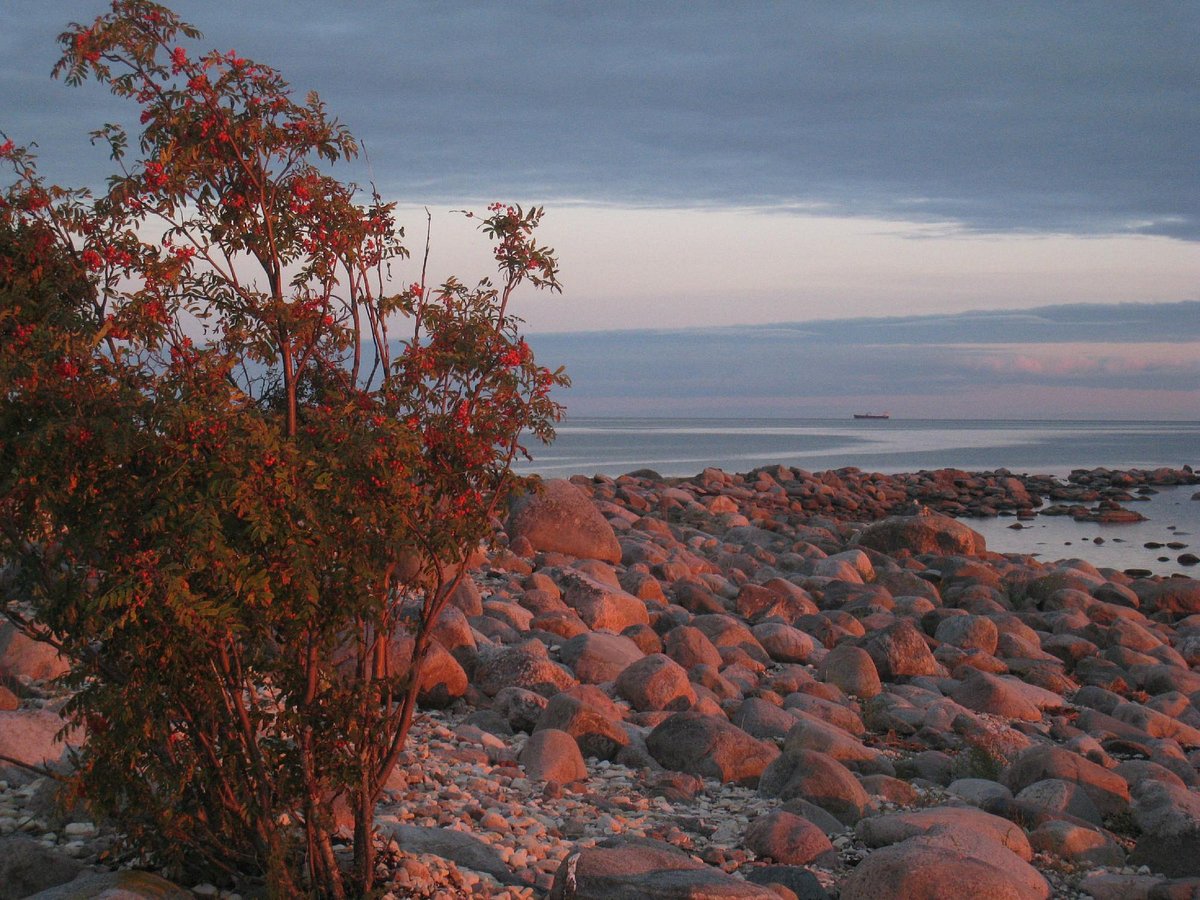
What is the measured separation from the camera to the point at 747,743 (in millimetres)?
8891

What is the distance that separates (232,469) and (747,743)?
5.57 m

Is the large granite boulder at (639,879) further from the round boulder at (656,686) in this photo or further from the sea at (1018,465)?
the sea at (1018,465)

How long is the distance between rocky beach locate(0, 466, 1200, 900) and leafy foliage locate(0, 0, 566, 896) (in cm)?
51

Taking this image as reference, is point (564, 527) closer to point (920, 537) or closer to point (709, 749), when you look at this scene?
point (709, 749)

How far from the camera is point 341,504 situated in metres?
4.93

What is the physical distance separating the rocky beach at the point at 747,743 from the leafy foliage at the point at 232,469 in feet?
1.68

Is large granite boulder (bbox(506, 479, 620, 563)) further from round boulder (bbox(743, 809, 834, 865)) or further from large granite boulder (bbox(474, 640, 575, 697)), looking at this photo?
round boulder (bbox(743, 809, 834, 865))

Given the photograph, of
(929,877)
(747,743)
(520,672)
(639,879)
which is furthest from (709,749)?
(639,879)

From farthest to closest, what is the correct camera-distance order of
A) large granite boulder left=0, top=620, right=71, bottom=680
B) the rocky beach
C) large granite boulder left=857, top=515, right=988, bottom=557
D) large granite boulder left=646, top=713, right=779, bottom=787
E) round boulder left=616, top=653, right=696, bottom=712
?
large granite boulder left=857, top=515, right=988, bottom=557
round boulder left=616, top=653, right=696, bottom=712
large granite boulder left=0, top=620, right=71, bottom=680
large granite boulder left=646, top=713, right=779, bottom=787
the rocky beach

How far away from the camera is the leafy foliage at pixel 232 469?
458 cm

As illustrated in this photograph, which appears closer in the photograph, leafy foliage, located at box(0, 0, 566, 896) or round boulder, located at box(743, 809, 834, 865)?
leafy foliage, located at box(0, 0, 566, 896)

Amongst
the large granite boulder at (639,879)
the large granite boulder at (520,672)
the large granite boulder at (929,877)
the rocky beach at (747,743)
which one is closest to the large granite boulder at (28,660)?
the rocky beach at (747,743)

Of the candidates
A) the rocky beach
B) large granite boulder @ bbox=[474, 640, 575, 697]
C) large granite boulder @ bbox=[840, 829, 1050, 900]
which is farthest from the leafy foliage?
large granite boulder @ bbox=[474, 640, 575, 697]

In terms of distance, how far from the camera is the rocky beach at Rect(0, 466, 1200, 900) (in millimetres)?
6133
